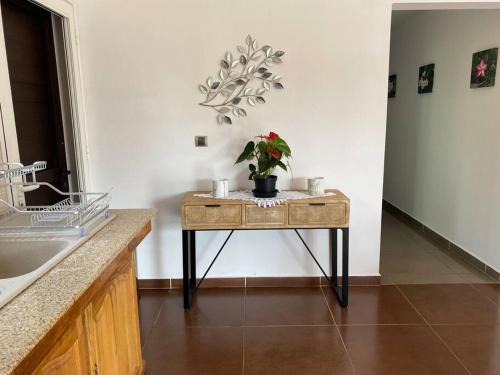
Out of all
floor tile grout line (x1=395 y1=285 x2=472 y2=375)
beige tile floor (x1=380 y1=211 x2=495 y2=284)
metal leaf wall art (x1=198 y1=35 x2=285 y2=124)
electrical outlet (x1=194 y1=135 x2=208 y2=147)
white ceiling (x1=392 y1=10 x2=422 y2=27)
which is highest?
white ceiling (x1=392 y1=10 x2=422 y2=27)

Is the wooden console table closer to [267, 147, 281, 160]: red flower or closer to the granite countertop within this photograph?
[267, 147, 281, 160]: red flower

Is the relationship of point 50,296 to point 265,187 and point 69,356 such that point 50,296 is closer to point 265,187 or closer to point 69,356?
point 69,356

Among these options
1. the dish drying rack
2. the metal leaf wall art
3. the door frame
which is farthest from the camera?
the metal leaf wall art

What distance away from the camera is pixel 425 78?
4.11 metres

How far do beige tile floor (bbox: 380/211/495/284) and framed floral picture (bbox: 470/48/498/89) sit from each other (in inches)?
60.5

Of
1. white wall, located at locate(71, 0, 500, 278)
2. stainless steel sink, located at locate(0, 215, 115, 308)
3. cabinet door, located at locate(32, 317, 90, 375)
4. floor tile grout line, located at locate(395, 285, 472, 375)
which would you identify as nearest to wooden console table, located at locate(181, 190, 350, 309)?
white wall, located at locate(71, 0, 500, 278)

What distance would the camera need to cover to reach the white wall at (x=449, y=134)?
10.2ft

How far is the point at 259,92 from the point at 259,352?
172cm

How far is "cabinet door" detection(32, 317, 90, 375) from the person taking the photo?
1.00 metres

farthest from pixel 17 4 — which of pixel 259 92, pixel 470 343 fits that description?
pixel 470 343

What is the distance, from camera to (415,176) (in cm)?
445

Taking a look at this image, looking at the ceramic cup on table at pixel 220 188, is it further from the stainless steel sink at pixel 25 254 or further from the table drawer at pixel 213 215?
the stainless steel sink at pixel 25 254

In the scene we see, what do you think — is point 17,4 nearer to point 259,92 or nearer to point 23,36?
point 23,36

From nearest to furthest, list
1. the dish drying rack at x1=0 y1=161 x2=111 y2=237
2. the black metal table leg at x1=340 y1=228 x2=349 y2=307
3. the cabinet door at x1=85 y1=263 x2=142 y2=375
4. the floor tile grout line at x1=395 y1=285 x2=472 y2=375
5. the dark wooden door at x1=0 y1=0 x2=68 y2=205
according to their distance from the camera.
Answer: the cabinet door at x1=85 y1=263 x2=142 y2=375, the dish drying rack at x1=0 y1=161 x2=111 y2=237, the floor tile grout line at x1=395 y1=285 x2=472 y2=375, the dark wooden door at x1=0 y1=0 x2=68 y2=205, the black metal table leg at x1=340 y1=228 x2=349 y2=307
